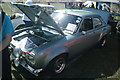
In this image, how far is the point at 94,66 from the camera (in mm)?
3957

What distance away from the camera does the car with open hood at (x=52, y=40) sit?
2.90m

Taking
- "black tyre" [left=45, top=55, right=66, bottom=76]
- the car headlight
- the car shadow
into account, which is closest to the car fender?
"black tyre" [left=45, top=55, right=66, bottom=76]

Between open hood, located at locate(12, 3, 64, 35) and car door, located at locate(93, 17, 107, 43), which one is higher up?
open hood, located at locate(12, 3, 64, 35)

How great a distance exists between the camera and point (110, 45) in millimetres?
5781

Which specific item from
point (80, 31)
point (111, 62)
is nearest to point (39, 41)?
point (80, 31)

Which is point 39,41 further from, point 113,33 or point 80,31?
point 113,33

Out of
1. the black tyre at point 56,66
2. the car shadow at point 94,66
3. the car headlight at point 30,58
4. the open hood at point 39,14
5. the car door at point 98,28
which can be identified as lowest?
the car shadow at point 94,66

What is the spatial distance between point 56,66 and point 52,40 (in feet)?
2.18

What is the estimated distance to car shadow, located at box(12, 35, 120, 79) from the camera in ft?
11.4

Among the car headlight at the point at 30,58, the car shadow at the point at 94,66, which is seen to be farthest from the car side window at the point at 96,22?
the car headlight at the point at 30,58

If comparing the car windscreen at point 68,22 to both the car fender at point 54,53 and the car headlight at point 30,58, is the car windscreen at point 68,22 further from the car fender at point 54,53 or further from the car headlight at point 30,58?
the car headlight at point 30,58

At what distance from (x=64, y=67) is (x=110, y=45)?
321cm

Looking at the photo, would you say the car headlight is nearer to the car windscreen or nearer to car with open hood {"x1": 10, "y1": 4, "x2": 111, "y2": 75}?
car with open hood {"x1": 10, "y1": 4, "x2": 111, "y2": 75}

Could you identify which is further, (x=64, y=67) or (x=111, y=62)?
(x=111, y=62)
